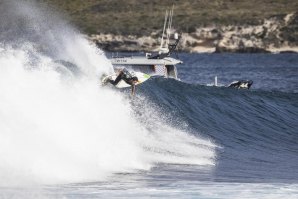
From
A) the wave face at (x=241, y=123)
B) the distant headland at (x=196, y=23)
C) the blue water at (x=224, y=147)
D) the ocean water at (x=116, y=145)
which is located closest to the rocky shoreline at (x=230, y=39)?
the distant headland at (x=196, y=23)

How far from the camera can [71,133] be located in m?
16.7

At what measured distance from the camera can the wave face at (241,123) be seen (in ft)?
58.4

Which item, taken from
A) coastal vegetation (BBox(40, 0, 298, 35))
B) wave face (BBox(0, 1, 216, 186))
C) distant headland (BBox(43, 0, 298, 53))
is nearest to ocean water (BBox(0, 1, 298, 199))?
wave face (BBox(0, 1, 216, 186))

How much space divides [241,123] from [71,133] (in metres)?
10.5

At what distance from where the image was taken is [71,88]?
61.9 ft

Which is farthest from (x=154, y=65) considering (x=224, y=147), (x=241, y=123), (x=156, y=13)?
(x=156, y=13)

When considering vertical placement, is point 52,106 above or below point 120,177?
above

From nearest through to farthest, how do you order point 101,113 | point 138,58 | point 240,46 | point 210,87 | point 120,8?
1. point 101,113
2. point 210,87
3. point 138,58
4. point 240,46
5. point 120,8

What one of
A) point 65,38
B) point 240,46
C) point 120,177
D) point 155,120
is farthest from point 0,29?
point 120,177

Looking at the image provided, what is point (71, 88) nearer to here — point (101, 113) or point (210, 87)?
point (101, 113)

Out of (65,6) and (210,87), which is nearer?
(210,87)

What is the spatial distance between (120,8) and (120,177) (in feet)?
471

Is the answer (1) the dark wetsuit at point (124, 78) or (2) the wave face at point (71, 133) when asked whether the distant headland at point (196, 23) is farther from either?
(2) the wave face at point (71, 133)

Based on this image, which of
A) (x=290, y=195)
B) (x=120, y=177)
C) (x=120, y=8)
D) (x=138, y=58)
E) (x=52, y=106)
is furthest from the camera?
(x=120, y=8)
